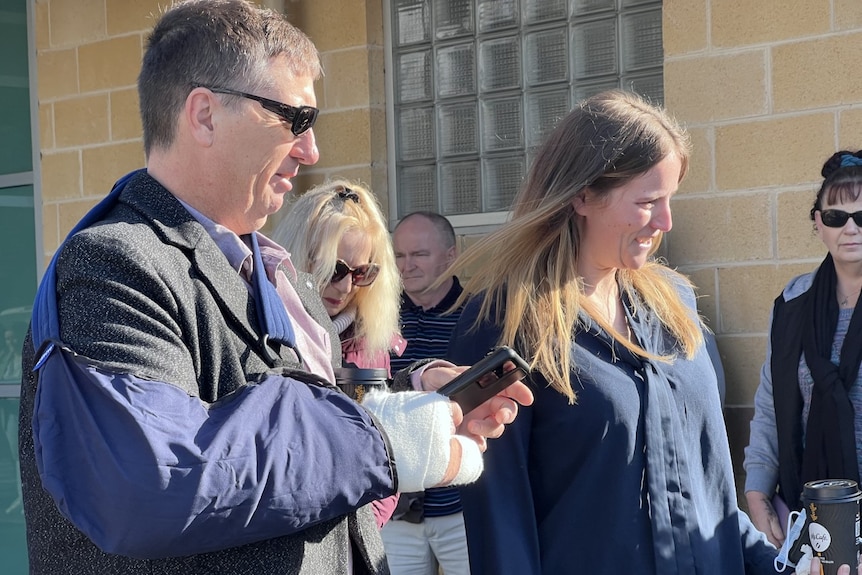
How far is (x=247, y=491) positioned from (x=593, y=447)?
1018 mm

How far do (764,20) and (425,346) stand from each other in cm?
182

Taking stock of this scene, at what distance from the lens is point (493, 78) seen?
191 inches

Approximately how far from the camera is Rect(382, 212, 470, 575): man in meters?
3.94

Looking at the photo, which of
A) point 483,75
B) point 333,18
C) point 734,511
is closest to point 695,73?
point 483,75

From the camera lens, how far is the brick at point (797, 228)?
3975mm

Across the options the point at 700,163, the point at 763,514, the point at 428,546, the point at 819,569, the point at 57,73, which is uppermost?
the point at 57,73

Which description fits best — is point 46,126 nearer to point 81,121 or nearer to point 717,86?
point 81,121

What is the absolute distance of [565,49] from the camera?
4660 millimetres

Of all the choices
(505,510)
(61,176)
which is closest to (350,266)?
(505,510)

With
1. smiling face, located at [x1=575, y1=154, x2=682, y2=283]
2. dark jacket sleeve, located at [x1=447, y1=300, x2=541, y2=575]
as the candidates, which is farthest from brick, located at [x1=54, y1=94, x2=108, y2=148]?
dark jacket sleeve, located at [x1=447, y1=300, x2=541, y2=575]

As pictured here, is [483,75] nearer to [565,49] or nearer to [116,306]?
[565,49]

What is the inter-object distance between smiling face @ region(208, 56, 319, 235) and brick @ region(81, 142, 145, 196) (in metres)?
3.98

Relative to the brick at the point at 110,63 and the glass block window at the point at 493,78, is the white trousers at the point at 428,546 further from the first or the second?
the brick at the point at 110,63

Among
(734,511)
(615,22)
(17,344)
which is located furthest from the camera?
(17,344)
